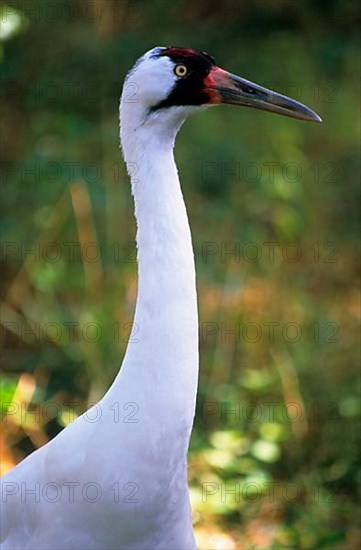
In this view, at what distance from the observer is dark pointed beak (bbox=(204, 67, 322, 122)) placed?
2508mm

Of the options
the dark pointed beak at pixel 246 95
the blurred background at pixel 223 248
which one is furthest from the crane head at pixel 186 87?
the blurred background at pixel 223 248

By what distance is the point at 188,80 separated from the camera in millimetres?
2471

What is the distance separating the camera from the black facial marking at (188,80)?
7.99ft

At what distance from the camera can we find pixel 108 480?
241cm

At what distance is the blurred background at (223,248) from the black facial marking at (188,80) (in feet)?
4.05

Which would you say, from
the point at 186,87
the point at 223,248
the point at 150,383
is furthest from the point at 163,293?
the point at 223,248

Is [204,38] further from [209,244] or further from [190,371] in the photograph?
[190,371]

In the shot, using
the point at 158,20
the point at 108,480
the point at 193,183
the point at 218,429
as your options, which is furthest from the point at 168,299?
the point at 158,20

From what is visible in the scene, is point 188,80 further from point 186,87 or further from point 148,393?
point 148,393

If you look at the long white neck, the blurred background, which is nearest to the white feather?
the long white neck

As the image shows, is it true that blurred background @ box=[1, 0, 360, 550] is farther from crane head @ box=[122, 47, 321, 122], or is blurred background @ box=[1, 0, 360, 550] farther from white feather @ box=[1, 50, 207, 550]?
crane head @ box=[122, 47, 321, 122]

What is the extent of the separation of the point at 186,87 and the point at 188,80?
0.02 m

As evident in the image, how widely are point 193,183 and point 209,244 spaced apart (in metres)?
0.62

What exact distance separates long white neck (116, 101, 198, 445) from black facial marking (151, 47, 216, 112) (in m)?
0.06
